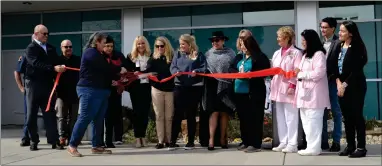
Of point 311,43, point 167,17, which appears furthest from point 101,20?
point 311,43

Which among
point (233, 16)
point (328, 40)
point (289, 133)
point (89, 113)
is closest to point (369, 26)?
point (233, 16)

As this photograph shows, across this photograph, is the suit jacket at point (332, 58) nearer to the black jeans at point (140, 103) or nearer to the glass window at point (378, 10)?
the black jeans at point (140, 103)

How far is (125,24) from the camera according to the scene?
12500 millimetres

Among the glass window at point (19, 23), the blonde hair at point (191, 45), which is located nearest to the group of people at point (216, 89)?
the blonde hair at point (191, 45)

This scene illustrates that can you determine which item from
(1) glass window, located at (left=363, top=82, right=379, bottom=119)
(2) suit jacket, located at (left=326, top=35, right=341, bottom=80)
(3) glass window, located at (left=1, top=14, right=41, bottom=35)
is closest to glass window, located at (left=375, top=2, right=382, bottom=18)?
(1) glass window, located at (left=363, top=82, right=379, bottom=119)

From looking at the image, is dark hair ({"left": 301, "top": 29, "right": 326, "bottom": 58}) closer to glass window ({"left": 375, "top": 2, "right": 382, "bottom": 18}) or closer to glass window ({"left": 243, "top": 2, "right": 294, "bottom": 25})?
glass window ({"left": 243, "top": 2, "right": 294, "bottom": 25})

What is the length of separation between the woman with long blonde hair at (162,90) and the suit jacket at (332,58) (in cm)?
235

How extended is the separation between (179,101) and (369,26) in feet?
23.5

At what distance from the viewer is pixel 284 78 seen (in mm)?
5910

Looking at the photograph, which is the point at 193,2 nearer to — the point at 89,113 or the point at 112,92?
the point at 112,92

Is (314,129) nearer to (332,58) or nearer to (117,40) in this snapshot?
(332,58)

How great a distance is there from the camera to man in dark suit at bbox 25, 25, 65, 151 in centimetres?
649

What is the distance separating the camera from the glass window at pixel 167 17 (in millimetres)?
12297

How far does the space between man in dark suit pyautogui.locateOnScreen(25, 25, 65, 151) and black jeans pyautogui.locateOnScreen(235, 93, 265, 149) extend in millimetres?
2902
